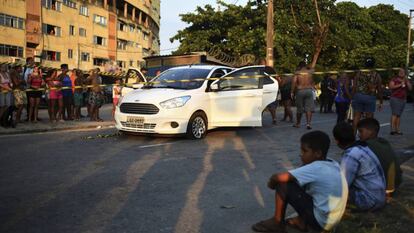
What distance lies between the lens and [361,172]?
4414 millimetres

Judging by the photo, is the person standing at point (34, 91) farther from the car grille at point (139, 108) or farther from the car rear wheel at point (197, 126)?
the car rear wheel at point (197, 126)

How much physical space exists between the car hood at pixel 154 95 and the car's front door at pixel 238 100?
955 millimetres

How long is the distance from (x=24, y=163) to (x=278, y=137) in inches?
227

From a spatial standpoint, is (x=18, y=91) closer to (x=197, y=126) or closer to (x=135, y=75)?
(x=135, y=75)

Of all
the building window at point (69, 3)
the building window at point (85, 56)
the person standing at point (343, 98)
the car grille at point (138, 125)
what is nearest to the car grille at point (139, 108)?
the car grille at point (138, 125)

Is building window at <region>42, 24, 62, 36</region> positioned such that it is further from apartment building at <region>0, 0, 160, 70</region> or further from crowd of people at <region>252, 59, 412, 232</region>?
crowd of people at <region>252, 59, 412, 232</region>

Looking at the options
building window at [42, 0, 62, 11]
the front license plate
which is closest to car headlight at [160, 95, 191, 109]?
the front license plate

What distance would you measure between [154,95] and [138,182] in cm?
394

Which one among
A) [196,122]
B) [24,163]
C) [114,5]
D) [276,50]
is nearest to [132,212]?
[24,163]

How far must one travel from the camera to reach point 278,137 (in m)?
10.8

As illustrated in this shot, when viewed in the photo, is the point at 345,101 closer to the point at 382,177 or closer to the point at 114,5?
the point at 382,177

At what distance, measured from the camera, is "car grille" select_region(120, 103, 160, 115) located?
9.57 m

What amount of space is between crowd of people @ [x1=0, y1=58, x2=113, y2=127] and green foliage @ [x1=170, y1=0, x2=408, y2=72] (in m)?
20.5

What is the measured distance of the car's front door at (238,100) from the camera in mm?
10656
